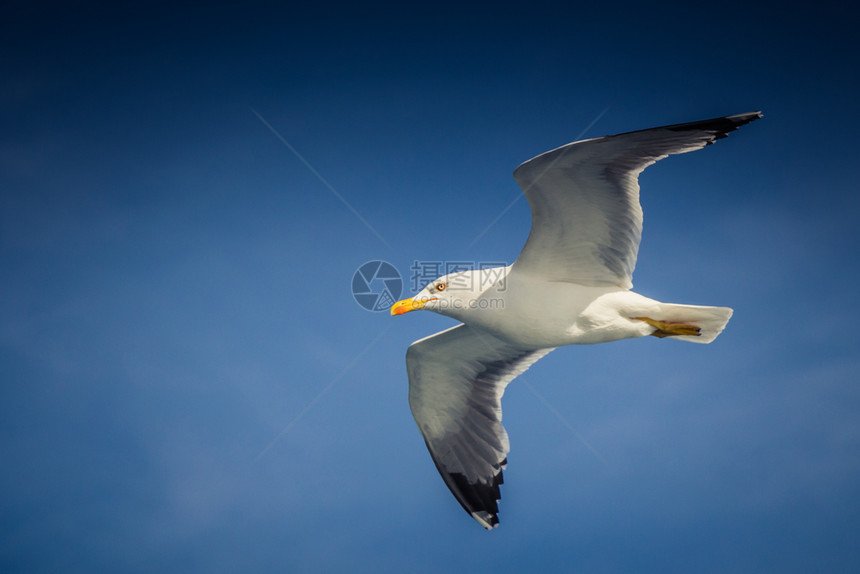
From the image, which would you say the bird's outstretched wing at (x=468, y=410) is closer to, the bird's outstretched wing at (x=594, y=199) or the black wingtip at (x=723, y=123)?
the bird's outstretched wing at (x=594, y=199)

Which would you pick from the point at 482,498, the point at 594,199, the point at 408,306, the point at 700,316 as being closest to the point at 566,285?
the point at 594,199

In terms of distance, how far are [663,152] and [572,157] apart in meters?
0.68

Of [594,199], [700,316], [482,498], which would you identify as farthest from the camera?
[482,498]

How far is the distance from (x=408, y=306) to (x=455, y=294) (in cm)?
43

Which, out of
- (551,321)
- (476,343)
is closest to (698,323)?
(551,321)

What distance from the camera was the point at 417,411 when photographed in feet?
21.8

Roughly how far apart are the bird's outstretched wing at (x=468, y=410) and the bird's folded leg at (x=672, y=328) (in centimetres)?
147

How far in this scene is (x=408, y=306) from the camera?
5379 mm

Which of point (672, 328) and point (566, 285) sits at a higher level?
point (566, 285)

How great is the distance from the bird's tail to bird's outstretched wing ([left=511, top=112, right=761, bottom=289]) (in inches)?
18.1

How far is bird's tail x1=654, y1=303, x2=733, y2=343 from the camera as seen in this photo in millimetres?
5098

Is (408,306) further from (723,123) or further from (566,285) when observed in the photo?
(723,123)

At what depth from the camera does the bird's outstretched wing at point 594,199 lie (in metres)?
4.46

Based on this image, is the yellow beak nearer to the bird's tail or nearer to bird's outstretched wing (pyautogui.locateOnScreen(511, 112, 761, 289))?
bird's outstretched wing (pyautogui.locateOnScreen(511, 112, 761, 289))
